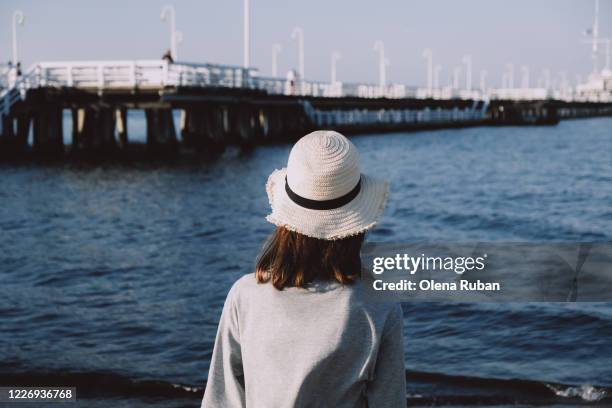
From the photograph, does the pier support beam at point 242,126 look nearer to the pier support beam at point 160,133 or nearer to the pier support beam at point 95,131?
the pier support beam at point 160,133

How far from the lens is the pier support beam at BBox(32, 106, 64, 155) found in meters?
32.8

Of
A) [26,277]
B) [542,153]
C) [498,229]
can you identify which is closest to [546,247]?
[498,229]

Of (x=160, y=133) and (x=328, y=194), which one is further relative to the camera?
(x=160, y=133)

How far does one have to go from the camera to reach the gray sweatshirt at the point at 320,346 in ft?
6.58

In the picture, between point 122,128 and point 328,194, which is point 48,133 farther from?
point 328,194

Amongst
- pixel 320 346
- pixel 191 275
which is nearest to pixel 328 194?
pixel 320 346

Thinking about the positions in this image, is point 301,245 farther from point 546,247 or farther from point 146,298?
point 546,247

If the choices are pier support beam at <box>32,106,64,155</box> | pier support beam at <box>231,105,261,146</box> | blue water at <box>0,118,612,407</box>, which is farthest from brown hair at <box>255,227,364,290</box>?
pier support beam at <box>231,105,261,146</box>

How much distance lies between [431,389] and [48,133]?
28.8 m

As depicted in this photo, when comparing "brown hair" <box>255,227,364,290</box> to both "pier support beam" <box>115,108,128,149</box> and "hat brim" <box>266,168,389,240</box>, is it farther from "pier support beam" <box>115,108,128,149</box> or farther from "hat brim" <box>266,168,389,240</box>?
"pier support beam" <box>115,108,128,149</box>

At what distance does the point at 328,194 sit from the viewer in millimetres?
2002

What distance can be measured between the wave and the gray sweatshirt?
4.62 m

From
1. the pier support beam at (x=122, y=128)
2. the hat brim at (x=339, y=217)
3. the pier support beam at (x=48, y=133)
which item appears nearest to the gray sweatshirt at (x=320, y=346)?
the hat brim at (x=339, y=217)

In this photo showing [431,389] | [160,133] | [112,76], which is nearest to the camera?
[431,389]
